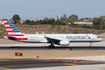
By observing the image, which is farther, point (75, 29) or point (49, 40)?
point (75, 29)

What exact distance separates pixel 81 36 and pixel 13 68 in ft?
105

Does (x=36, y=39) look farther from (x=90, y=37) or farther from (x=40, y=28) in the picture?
(x=40, y=28)

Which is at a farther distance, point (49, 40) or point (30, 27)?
point (30, 27)

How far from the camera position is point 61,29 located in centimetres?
12312

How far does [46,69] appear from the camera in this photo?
22141 mm

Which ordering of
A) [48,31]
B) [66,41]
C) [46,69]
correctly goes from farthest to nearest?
[48,31] → [66,41] → [46,69]

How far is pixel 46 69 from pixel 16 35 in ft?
101

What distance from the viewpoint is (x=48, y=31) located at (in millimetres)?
119000

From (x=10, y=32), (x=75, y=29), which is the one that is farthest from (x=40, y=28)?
(x=10, y=32)

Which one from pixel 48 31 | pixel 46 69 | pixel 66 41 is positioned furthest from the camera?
pixel 48 31

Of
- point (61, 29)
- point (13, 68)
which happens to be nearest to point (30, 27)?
point (61, 29)

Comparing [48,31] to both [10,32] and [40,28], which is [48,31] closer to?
[40,28]

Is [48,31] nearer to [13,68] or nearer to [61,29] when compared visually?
[61,29]

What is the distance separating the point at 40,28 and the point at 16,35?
71834 mm
